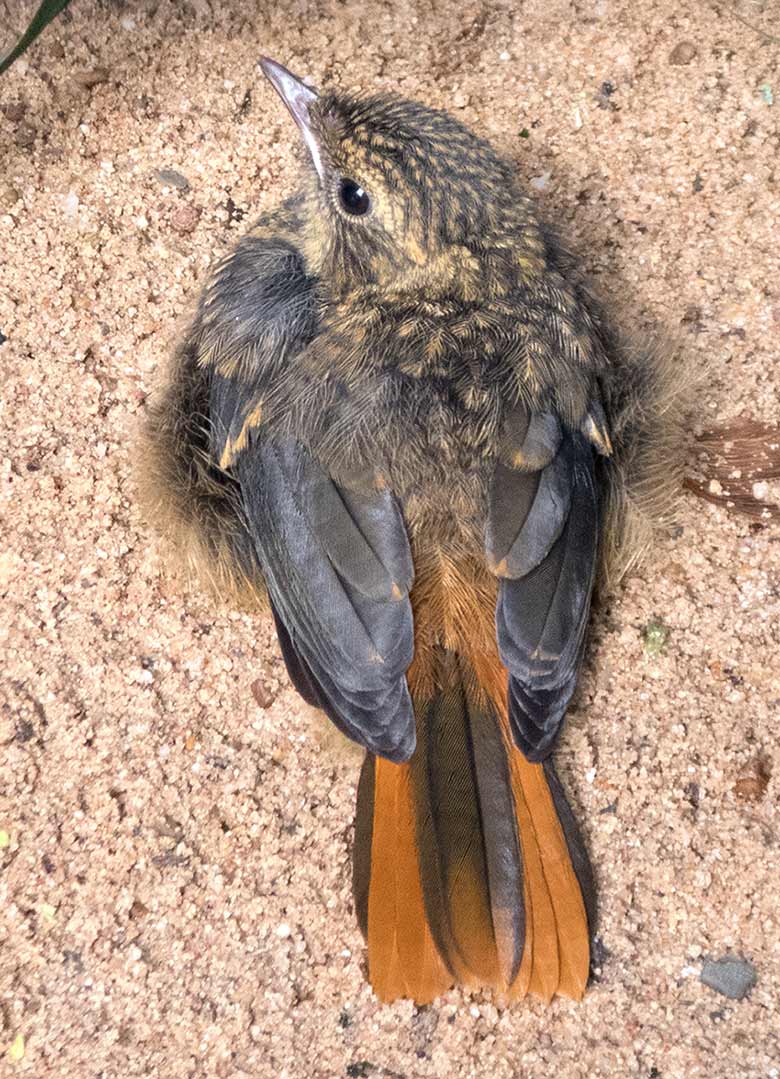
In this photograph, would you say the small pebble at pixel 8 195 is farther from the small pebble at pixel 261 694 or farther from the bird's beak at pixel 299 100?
the small pebble at pixel 261 694

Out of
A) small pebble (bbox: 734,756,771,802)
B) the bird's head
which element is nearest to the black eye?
the bird's head

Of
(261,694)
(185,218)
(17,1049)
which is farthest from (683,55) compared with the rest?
(17,1049)

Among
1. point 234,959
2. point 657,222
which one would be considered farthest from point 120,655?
point 657,222

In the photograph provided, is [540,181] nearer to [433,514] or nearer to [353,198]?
[353,198]

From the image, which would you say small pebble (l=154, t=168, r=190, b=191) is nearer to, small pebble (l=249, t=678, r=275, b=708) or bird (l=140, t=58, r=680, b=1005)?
bird (l=140, t=58, r=680, b=1005)

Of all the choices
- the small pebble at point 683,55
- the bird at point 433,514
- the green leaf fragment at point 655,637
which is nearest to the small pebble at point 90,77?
the bird at point 433,514

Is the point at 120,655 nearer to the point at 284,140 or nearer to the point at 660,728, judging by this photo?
the point at 660,728
